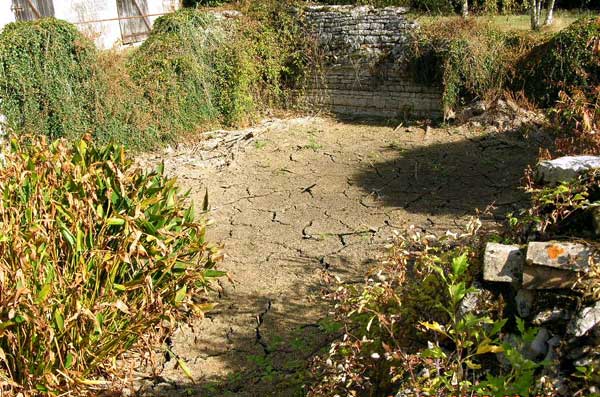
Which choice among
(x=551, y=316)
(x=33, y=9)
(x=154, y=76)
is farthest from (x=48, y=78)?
(x=551, y=316)

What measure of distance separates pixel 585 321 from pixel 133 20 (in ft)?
49.6

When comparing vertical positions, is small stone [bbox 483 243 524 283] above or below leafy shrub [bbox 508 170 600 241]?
below

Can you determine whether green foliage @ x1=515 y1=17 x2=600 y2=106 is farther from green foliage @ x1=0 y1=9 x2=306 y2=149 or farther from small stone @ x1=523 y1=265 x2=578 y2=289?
small stone @ x1=523 y1=265 x2=578 y2=289

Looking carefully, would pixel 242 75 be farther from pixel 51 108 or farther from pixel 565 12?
pixel 565 12

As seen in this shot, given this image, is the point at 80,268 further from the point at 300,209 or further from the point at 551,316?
the point at 300,209

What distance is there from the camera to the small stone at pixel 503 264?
2.39m

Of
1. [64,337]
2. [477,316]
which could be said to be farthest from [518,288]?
[64,337]

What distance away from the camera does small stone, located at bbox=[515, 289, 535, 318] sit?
2305 millimetres

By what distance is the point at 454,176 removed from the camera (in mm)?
7172

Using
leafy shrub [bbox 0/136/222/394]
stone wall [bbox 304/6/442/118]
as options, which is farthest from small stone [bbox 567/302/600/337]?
stone wall [bbox 304/6/442/118]

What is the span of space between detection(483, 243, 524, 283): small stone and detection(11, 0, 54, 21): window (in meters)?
12.9

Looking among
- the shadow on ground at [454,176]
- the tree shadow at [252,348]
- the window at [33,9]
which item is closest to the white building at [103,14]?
the window at [33,9]

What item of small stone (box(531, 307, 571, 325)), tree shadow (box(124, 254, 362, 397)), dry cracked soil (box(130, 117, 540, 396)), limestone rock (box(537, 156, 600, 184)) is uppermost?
limestone rock (box(537, 156, 600, 184))

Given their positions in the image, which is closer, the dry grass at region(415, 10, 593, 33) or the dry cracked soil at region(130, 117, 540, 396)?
the dry cracked soil at region(130, 117, 540, 396)
